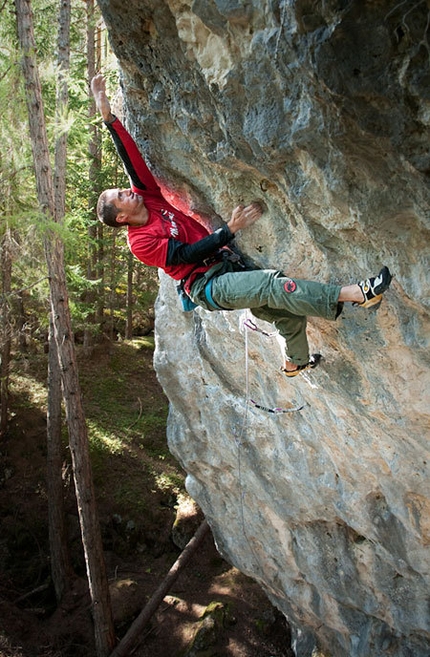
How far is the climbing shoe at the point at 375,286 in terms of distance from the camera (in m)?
3.51

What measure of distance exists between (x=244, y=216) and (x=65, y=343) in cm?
525

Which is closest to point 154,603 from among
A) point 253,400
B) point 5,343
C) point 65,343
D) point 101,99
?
point 65,343

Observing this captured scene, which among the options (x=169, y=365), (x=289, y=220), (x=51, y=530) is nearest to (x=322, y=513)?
A: (x=169, y=365)

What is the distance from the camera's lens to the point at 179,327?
289 inches

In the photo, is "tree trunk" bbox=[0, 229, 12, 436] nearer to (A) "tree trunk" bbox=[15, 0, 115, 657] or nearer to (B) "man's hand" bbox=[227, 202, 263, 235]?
(A) "tree trunk" bbox=[15, 0, 115, 657]

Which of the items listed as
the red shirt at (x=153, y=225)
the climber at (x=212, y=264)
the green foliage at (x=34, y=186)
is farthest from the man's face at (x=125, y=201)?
the green foliage at (x=34, y=186)

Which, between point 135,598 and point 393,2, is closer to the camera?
point 393,2

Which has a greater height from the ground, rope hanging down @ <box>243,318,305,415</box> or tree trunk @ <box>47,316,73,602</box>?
rope hanging down @ <box>243,318,305,415</box>

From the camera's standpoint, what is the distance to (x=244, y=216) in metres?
4.23

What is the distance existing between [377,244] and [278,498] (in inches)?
174

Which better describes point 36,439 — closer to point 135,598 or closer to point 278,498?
point 135,598

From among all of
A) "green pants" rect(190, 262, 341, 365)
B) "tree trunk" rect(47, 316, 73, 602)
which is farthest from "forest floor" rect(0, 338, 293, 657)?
"green pants" rect(190, 262, 341, 365)

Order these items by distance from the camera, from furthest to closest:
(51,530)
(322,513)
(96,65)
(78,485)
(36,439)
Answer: (96,65), (36,439), (51,530), (78,485), (322,513)

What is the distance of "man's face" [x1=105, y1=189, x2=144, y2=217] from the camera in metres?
4.32
